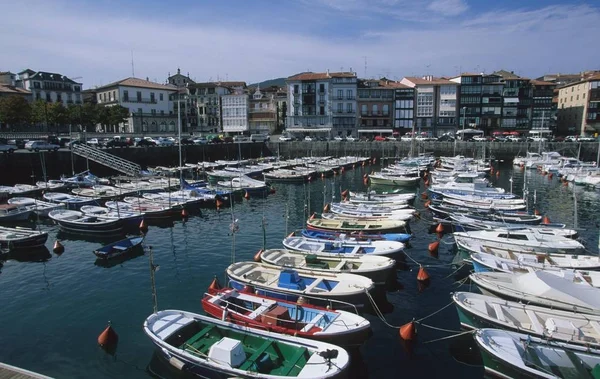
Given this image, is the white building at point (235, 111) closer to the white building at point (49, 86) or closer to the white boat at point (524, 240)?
the white building at point (49, 86)

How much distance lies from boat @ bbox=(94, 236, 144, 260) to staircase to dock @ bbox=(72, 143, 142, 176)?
3575cm

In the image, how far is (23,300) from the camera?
23.0 m

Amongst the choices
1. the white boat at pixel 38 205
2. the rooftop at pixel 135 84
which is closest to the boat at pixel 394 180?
the white boat at pixel 38 205

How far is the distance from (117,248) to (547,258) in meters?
29.0

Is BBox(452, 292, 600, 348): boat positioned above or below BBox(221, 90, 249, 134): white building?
below

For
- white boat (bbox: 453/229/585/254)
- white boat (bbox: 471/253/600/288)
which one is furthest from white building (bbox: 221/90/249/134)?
white boat (bbox: 471/253/600/288)

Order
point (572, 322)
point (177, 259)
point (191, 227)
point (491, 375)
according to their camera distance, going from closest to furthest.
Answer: point (491, 375), point (572, 322), point (177, 259), point (191, 227)

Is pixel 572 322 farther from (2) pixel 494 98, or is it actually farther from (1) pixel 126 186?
(2) pixel 494 98

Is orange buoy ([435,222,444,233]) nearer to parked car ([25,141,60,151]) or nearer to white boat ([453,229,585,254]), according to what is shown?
white boat ([453,229,585,254])

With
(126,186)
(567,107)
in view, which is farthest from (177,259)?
Result: (567,107)

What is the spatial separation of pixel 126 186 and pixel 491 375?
49442 mm

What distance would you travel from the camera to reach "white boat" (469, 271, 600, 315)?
17.7 meters

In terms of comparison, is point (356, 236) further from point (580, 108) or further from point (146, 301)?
point (580, 108)

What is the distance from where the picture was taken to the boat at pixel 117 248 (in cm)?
2914
